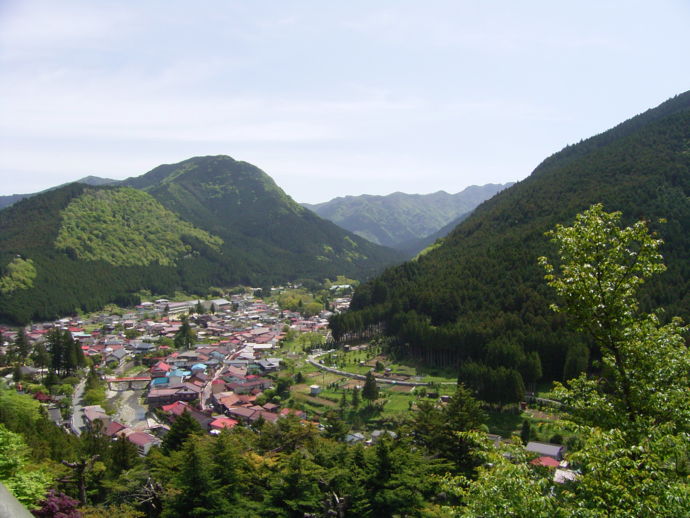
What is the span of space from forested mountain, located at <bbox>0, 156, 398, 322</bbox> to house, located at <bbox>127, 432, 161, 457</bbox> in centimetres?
6158

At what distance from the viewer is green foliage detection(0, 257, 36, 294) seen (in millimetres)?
84625

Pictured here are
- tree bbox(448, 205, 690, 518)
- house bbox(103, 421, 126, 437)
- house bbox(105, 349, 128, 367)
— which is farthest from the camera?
house bbox(105, 349, 128, 367)

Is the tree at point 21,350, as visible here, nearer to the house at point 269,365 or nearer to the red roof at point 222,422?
the house at point 269,365

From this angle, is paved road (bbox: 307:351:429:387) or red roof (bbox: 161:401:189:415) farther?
paved road (bbox: 307:351:429:387)

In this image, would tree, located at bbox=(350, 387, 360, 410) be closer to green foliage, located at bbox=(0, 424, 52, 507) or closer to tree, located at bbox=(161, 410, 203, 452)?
tree, located at bbox=(161, 410, 203, 452)

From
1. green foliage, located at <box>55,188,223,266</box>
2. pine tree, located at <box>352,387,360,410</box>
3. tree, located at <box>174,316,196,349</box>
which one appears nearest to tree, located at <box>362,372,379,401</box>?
pine tree, located at <box>352,387,360,410</box>

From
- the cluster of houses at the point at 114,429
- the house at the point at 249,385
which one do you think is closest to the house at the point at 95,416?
the cluster of houses at the point at 114,429

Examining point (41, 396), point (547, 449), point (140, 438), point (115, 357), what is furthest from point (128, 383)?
point (547, 449)

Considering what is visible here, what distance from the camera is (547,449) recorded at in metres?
28.2

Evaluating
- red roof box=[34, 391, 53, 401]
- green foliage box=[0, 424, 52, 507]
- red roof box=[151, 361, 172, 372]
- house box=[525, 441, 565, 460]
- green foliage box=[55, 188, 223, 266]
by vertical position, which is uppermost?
green foliage box=[55, 188, 223, 266]

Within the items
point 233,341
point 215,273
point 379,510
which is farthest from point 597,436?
point 215,273

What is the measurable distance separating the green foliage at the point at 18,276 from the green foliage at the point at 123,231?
557 inches

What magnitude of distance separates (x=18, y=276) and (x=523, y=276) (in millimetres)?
93531

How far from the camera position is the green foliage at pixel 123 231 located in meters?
114
